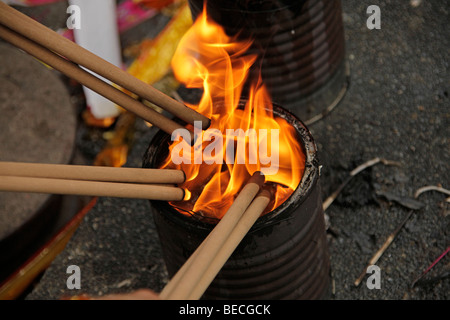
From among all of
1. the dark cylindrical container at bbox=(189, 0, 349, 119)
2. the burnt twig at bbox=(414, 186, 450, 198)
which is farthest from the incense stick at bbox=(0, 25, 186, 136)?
the burnt twig at bbox=(414, 186, 450, 198)

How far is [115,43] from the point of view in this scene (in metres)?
4.83

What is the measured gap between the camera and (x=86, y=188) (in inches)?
86.6

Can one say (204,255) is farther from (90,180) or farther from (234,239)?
(90,180)

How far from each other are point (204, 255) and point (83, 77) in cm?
93

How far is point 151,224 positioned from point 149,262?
28 centimetres

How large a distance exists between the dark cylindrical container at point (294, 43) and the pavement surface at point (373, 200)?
0.23 meters

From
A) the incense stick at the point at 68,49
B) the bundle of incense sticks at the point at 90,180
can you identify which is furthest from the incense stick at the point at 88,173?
the incense stick at the point at 68,49

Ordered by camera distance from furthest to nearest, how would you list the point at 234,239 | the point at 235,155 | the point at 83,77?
the point at 235,155 < the point at 83,77 < the point at 234,239

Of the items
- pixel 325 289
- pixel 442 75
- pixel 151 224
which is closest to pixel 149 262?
pixel 151 224

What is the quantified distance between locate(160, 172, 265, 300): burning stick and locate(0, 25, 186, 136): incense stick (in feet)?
1.64

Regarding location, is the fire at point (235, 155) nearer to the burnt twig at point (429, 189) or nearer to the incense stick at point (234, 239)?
the incense stick at point (234, 239)

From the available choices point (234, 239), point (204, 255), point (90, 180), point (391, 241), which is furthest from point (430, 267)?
point (90, 180)

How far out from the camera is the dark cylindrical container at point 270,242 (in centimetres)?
258

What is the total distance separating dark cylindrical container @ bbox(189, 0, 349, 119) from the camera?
3775 mm
